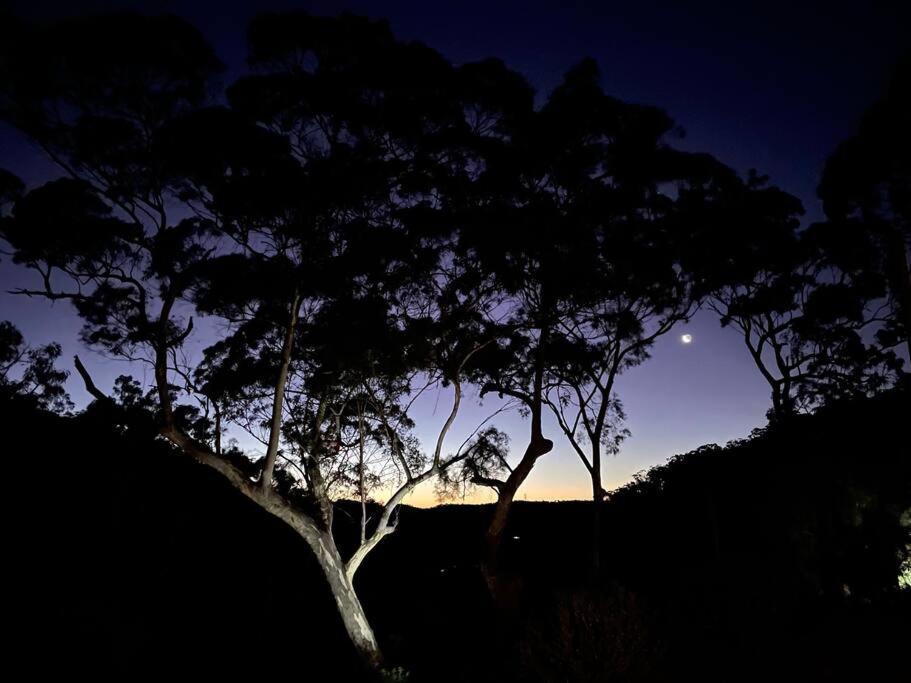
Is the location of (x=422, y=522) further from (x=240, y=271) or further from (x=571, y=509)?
(x=240, y=271)

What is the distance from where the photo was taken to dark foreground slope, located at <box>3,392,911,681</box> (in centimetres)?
816

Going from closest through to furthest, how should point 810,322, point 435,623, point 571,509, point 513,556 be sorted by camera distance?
point 435,623 → point 810,322 → point 513,556 → point 571,509

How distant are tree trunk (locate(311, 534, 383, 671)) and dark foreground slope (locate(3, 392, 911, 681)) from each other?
0.99 meters

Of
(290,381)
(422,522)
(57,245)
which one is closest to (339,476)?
(290,381)

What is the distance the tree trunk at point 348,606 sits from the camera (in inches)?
400

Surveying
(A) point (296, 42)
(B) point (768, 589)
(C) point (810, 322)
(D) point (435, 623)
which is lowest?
(D) point (435, 623)

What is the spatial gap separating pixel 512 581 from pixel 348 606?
4393 mm

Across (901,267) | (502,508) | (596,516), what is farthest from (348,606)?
(901,267)

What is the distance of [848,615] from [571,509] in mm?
15053

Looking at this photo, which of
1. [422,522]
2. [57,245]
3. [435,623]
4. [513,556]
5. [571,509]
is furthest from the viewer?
[422,522]

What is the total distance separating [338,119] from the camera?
436 inches

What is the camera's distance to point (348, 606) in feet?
33.9

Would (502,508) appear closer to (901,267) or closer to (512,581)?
(512,581)

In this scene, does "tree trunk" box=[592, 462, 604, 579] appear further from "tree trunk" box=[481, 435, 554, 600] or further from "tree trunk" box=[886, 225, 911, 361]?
"tree trunk" box=[886, 225, 911, 361]
